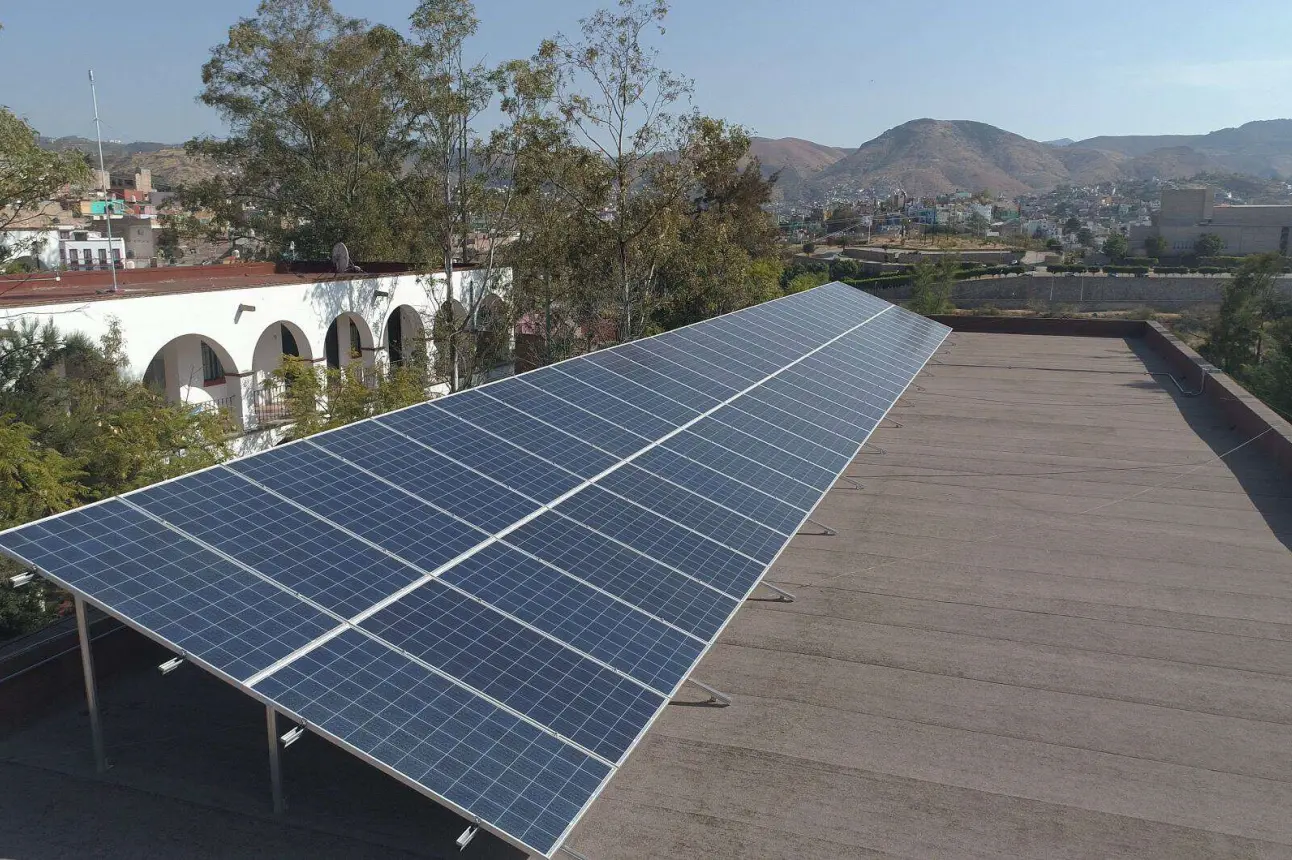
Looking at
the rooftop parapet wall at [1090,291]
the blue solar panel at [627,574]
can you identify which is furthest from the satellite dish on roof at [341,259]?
the rooftop parapet wall at [1090,291]

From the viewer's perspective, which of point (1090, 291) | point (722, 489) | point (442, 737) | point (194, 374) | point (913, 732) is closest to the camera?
point (442, 737)

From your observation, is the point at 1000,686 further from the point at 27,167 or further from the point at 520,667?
the point at 27,167

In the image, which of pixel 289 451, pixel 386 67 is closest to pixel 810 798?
pixel 289 451

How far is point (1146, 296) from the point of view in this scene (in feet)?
336

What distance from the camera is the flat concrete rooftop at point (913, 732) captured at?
8055 millimetres

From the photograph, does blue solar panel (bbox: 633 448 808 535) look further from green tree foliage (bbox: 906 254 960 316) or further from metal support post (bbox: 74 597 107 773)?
green tree foliage (bbox: 906 254 960 316)

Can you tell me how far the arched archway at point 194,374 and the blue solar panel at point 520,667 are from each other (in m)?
23.0

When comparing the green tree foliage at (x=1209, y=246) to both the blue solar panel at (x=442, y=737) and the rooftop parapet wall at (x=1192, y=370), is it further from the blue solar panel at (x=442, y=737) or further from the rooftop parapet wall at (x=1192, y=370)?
the blue solar panel at (x=442, y=737)

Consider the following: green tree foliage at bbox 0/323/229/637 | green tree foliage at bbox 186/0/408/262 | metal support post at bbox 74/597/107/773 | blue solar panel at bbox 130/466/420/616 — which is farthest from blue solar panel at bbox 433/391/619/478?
green tree foliage at bbox 186/0/408/262

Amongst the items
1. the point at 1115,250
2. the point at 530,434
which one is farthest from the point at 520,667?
the point at 1115,250

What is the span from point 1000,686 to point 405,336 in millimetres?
33184

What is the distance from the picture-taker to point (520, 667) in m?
7.57

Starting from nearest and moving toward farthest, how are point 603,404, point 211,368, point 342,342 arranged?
point 603,404
point 211,368
point 342,342

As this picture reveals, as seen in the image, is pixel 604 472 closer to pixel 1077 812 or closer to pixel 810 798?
pixel 810 798
